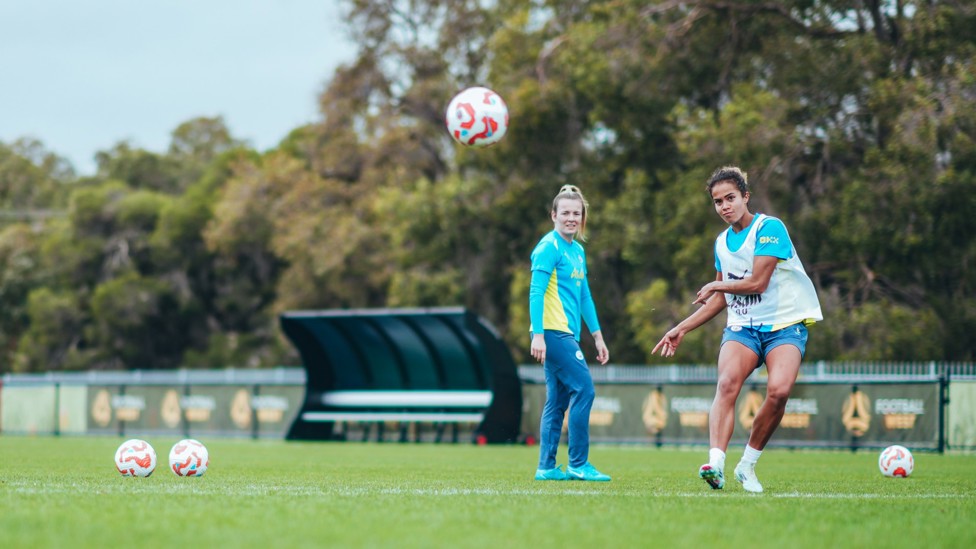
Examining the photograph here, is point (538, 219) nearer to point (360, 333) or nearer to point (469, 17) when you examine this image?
point (469, 17)

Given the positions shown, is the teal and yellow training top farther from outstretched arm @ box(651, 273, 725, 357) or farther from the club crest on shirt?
the club crest on shirt

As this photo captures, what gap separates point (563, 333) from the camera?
947 centimetres

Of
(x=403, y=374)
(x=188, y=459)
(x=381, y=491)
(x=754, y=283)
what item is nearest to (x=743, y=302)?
(x=754, y=283)

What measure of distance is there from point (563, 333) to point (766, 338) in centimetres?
166

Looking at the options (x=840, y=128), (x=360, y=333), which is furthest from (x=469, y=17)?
(x=360, y=333)

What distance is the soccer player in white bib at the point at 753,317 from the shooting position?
8.26 metres

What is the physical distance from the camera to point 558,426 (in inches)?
380

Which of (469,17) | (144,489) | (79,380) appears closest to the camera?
(144,489)

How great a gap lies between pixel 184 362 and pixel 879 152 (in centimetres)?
3956

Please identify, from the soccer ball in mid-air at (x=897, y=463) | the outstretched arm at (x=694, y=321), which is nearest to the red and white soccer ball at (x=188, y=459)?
the outstretched arm at (x=694, y=321)

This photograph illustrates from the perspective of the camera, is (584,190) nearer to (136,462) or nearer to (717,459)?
(136,462)

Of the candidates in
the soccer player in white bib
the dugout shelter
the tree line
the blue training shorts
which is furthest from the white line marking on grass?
the tree line

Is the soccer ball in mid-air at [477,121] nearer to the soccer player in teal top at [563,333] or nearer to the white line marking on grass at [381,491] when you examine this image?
the soccer player in teal top at [563,333]

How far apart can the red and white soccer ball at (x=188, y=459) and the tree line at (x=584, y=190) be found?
20.7m
